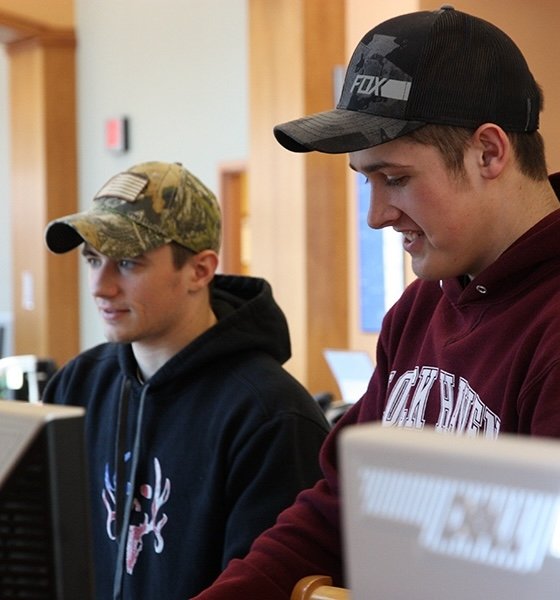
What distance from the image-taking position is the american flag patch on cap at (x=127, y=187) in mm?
2131

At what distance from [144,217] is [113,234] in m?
0.08

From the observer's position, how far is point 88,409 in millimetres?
2148

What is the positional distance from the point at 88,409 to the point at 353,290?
2.96 meters

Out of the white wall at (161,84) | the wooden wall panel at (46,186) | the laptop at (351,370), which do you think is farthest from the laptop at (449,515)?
the wooden wall panel at (46,186)

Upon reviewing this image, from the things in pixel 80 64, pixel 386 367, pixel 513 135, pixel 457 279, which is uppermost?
pixel 80 64

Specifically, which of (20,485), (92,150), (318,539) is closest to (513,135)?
(318,539)

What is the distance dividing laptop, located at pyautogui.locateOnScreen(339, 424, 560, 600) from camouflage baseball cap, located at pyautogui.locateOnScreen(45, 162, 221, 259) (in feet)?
5.15

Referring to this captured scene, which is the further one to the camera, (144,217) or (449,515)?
(144,217)

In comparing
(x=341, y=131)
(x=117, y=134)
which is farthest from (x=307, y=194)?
(x=341, y=131)

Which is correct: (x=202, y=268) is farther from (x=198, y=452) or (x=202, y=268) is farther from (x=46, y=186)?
(x=46, y=186)

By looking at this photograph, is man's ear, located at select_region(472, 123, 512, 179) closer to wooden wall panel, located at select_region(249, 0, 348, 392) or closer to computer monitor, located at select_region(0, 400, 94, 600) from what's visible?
computer monitor, located at select_region(0, 400, 94, 600)

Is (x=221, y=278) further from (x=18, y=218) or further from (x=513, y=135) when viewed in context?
(x=18, y=218)

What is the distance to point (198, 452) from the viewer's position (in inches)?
74.4

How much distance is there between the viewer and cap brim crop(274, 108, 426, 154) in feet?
4.06
